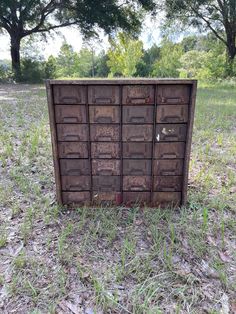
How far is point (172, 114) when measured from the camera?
1617 millimetres

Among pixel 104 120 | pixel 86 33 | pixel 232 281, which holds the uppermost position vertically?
pixel 86 33

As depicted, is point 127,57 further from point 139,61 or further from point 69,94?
point 69,94

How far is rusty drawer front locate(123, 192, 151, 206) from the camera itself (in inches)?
71.7

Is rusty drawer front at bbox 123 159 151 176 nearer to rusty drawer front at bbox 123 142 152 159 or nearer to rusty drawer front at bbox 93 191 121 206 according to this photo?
rusty drawer front at bbox 123 142 152 159

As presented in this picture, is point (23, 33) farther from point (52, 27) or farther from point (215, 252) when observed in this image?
point (215, 252)

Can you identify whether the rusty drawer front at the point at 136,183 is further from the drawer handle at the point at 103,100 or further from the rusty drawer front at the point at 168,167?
the drawer handle at the point at 103,100

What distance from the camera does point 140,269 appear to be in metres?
1.30

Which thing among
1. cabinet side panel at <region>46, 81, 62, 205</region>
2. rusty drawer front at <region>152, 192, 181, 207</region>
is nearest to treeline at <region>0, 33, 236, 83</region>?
rusty drawer front at <region>152, 192, 181, 207</region>

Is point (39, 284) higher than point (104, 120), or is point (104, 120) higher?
point (104, 120)

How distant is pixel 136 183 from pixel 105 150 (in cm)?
32

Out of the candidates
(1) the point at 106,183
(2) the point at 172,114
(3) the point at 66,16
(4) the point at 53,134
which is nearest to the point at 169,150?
(2) the point at 172,114

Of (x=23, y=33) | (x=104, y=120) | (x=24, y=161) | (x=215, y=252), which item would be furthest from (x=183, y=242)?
(x=23, y=33)

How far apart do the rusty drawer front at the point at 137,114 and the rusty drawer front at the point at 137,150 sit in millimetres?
156

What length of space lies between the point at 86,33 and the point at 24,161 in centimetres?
1264
